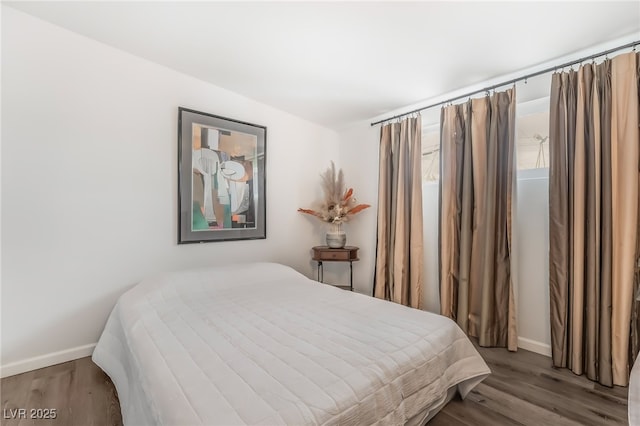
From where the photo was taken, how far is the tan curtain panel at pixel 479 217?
2273mm

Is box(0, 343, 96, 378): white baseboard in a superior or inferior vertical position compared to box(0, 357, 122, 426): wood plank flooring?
superior

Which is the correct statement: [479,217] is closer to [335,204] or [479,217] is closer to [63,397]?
[335,204]

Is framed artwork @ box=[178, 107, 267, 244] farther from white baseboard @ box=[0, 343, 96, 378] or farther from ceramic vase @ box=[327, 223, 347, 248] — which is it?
white baseboard @ box=[0, 343, 96, 378]

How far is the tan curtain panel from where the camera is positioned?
227 cm

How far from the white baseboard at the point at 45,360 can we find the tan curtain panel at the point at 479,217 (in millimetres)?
2927

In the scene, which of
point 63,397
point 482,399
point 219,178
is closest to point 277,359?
point 482,399

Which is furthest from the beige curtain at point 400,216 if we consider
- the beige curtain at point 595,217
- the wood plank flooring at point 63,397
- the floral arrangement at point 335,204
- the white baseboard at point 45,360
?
the white baseboard at point 45,360

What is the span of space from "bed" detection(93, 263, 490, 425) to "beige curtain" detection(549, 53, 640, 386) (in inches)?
37.5

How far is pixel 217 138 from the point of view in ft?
8.51

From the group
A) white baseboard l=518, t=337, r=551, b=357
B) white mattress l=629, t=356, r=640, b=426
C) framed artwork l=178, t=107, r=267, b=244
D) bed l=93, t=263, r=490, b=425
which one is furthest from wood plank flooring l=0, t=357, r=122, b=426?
white baseboard l=518, t=337, r=551, b=357

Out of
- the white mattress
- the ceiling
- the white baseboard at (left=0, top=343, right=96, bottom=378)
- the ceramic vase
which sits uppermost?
the ceiling

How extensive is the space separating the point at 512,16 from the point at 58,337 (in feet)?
11.9

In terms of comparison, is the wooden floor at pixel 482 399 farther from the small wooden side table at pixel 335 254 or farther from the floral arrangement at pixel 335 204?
the floral arrangement at pixel 335 204

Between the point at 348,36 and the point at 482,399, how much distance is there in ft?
7.93
